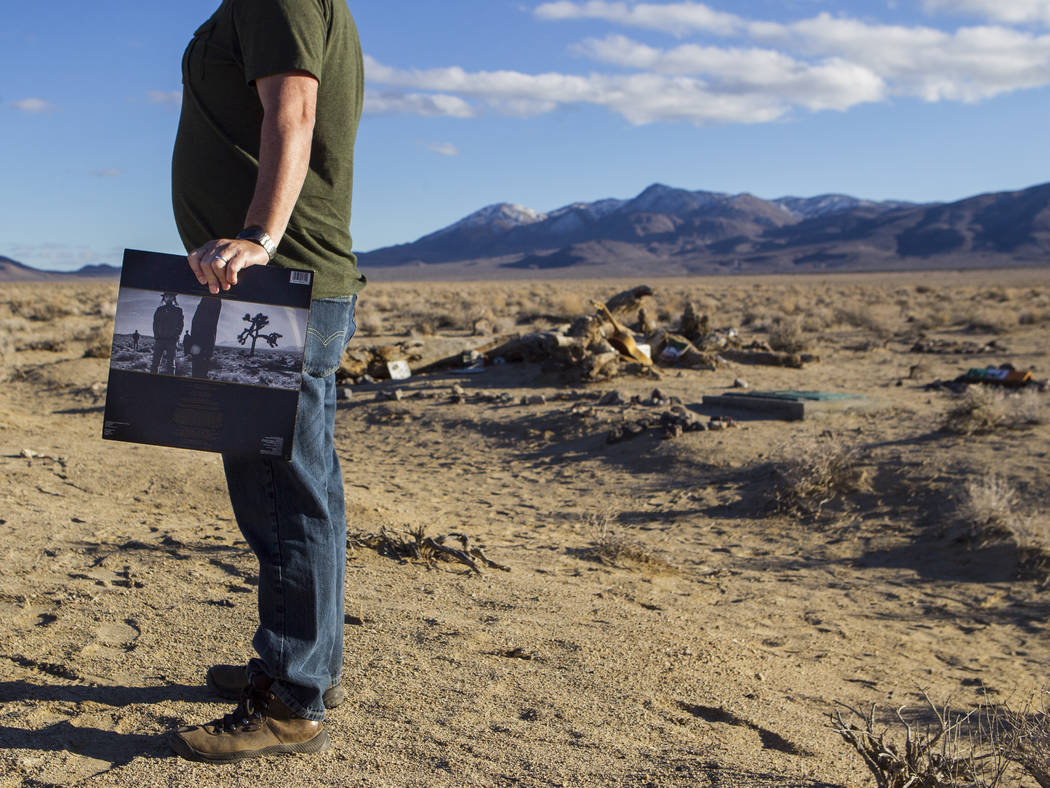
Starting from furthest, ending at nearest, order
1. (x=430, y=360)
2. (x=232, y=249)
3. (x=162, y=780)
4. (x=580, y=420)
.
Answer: (x=430, y=360), (x=580, y=420), (x=162, y=780), (x=232, y=249)

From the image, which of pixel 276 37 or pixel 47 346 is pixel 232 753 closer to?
pixel 276 37

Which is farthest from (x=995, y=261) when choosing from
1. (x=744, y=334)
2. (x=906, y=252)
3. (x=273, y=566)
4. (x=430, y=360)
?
(x=273, y=566)

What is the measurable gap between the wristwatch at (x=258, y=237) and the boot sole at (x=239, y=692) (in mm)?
1297

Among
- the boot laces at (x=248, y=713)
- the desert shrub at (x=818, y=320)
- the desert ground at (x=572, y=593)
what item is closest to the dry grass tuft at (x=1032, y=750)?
the desert ground at (x=572, y=593)

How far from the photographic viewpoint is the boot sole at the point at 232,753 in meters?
2.23

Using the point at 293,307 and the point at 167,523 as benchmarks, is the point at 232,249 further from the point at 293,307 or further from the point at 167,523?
the point at 167,523

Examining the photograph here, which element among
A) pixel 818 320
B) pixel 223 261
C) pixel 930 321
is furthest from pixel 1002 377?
pixel 930 321

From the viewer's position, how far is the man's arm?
1.98 metres

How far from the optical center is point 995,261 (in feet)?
411

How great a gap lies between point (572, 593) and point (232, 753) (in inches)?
86.2

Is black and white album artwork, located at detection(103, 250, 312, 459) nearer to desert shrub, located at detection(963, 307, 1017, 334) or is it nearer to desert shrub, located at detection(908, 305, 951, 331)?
desert shrub, located at detection(963, 307, 1017, 334)

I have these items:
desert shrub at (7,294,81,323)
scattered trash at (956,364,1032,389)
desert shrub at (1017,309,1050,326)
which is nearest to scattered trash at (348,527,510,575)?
scattered trash at (956,364,1032,389)

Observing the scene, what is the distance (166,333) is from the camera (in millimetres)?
2021

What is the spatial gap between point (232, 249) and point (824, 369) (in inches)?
468
